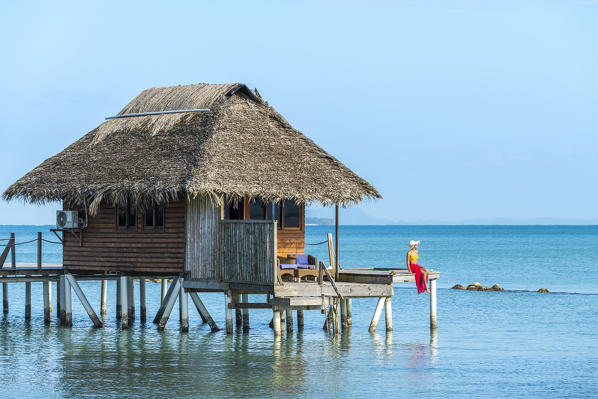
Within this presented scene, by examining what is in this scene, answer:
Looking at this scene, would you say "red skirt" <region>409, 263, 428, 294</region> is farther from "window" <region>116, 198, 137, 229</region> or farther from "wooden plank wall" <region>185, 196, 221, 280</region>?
"window" <region>116, 198, 137, 229</region>

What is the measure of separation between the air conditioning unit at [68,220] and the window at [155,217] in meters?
2.06

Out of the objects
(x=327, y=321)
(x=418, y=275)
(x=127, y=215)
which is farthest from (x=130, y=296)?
(x=418, y=275)

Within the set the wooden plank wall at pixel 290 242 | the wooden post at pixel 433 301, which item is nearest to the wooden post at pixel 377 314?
the wooden post at pixel 433 301

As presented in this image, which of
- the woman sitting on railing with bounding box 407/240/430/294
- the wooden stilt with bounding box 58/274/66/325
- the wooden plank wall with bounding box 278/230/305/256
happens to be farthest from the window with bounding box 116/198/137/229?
the woman sitting on railing with bounding box 407/240/430/294

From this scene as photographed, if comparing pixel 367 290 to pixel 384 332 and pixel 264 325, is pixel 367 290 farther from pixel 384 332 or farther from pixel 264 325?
pixel 264 325

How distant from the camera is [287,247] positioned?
25.6 metres

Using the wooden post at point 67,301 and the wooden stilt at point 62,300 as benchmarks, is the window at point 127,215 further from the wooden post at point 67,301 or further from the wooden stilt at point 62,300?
the wooden stilt at point 62,300

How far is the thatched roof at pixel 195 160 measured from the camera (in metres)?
24.2

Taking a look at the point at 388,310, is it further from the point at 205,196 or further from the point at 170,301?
the point at 205,196

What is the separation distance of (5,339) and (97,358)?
5.14 metres

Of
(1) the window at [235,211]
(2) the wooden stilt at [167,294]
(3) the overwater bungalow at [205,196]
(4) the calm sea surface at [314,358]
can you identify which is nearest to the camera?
(4) the calm sea surface at [314,358]

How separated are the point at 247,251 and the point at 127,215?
4126 millimetres

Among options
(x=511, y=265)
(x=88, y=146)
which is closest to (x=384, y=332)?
(x=88, y=146)

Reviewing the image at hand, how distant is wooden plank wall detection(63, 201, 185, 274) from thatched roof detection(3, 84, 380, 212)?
2.03 feet
